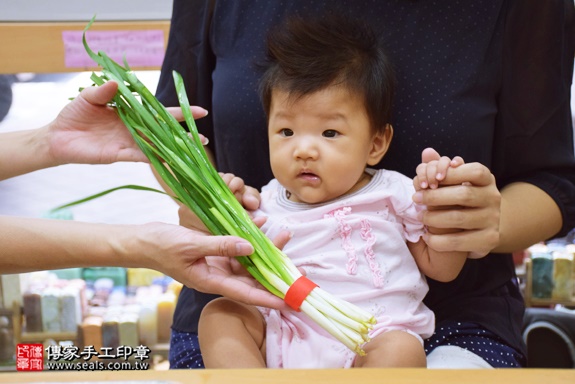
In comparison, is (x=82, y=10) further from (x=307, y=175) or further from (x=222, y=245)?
(x=222, y=245)

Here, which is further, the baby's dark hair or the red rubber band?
the baby's dark hair

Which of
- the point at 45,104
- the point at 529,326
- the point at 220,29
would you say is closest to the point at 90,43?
the point at 45,104

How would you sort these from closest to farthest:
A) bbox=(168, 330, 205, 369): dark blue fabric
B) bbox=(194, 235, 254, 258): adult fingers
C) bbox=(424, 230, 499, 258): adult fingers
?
bbox=(194, 235, 254, 258): adult fingers
bbox=(424, 230, 499, 258): adult fingers
bbox=(168, 330, 205, 369): dark blue fabric

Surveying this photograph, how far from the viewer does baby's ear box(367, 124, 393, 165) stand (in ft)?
5.09

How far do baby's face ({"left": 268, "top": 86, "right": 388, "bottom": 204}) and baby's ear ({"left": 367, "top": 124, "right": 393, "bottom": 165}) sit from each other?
0.05 m

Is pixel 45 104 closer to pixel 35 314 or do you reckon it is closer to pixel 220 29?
pixel 35 314

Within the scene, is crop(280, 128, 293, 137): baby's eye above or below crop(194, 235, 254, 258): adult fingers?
above

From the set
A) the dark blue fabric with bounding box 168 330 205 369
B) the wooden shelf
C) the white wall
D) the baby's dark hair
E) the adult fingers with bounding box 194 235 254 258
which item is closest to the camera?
the adult fingers with bounding box 194 235 254 258

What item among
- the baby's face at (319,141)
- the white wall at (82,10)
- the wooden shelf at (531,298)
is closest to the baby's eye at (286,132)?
the baby's face at (319,141)

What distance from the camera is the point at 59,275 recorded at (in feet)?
9.61

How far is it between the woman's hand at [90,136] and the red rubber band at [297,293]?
455 mm

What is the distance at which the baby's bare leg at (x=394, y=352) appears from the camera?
1.27 metres

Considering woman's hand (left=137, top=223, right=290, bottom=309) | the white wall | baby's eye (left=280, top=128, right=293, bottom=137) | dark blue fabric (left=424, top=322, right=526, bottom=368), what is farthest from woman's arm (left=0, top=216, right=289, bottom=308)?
the white wall

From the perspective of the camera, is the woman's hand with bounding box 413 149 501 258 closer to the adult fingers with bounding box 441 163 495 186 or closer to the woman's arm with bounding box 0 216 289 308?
the adult fingers with bounding box 441 163 495 186
